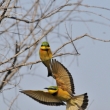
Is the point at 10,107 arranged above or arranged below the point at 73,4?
below

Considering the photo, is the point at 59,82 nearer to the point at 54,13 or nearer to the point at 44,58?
the point at 44,58

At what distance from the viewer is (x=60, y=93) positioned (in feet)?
3.83

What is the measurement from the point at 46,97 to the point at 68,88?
3.3 inches

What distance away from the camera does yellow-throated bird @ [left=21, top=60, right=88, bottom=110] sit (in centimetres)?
118

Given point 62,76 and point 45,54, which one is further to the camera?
point 45,54

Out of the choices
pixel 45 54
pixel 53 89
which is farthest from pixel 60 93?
pixel 45 54

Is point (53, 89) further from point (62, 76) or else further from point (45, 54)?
point (45, 54)

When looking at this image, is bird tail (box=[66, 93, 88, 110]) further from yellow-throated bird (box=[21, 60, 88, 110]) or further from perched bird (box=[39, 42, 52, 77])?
perched bird (box=[39, 42, 52, 77])

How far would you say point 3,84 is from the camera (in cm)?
281

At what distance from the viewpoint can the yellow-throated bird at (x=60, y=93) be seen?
118 centimetres

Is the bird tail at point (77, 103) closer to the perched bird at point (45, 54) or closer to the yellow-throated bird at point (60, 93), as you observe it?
the yellow-throated bird at point (60, 93)

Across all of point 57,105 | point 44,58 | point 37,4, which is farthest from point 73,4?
point 57,105

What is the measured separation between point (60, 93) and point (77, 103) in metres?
0.09

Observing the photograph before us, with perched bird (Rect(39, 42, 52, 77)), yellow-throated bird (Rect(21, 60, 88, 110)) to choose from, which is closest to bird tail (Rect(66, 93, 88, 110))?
yellow-throated bird (Rect(21, 60, 88, 110))
